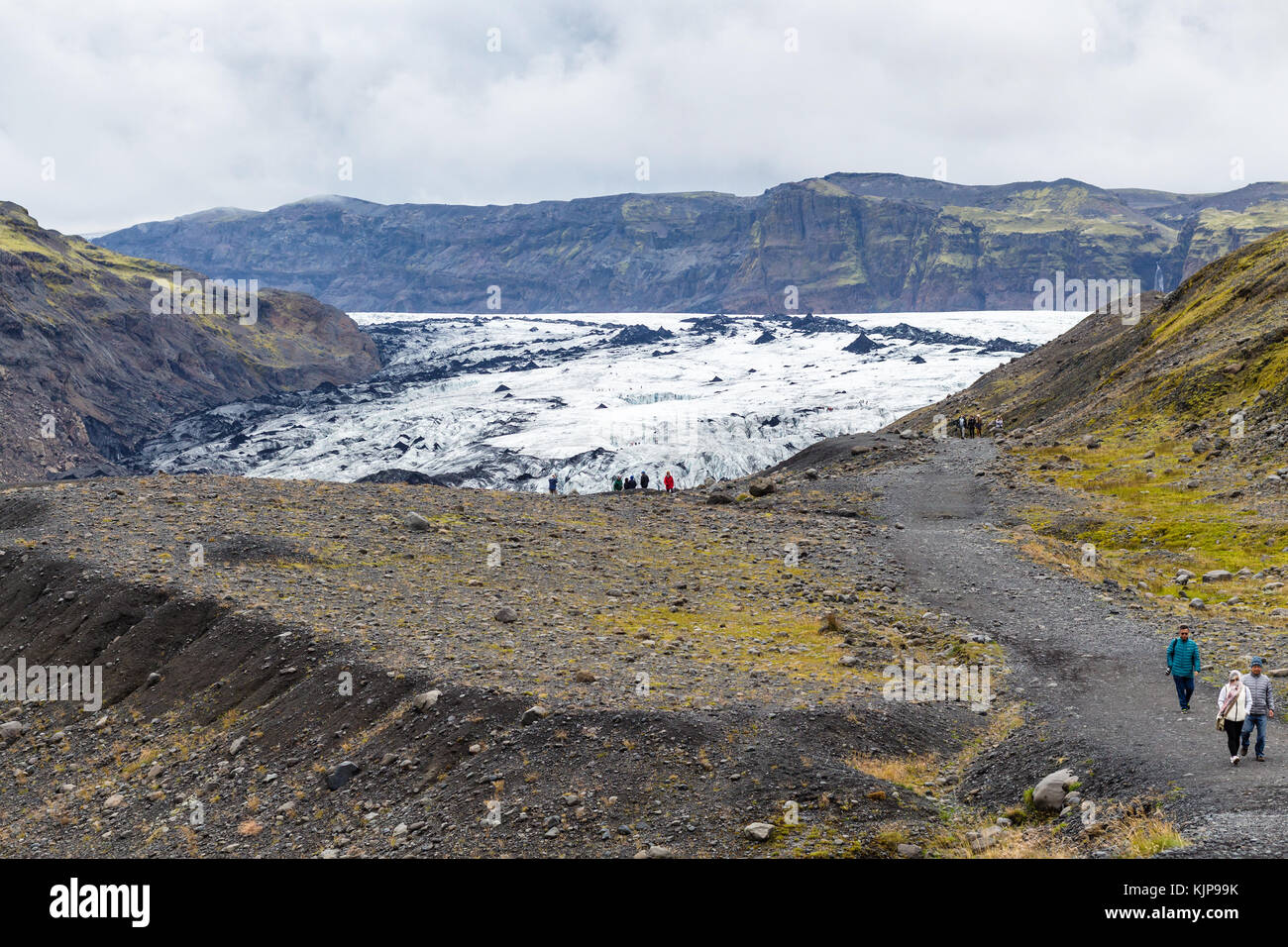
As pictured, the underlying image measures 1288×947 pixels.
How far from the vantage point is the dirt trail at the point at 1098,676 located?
11.4 metres

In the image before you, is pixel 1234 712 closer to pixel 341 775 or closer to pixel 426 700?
pixel 426 700

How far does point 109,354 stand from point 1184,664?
477 ft

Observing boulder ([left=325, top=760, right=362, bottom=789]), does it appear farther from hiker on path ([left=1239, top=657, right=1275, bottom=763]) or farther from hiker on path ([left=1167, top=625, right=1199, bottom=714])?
hiker on path ([left=1167, top=625, right=1199, bottom=714])

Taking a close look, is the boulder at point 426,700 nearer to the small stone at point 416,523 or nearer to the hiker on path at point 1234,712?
the hiker on path at point 1234,712

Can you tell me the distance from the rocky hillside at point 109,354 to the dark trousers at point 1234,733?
107 meters

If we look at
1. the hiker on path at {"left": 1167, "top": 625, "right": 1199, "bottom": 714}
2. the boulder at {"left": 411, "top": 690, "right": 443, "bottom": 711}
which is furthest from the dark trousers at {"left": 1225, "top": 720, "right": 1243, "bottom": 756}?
the boulder at {"left": 411, "top": 690, "right": 443, "bottom": 711}

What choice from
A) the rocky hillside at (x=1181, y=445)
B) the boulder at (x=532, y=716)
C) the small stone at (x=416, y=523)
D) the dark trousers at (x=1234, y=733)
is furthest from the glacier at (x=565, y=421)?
the dark trousers at (x=1234, y=733)

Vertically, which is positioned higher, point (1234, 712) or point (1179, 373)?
point (1179, 373)

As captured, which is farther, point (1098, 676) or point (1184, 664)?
point (1098, 676)

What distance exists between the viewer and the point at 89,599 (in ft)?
66.2

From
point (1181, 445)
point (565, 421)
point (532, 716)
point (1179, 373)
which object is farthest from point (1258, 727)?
point (565, 421)

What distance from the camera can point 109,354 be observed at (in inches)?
5295
